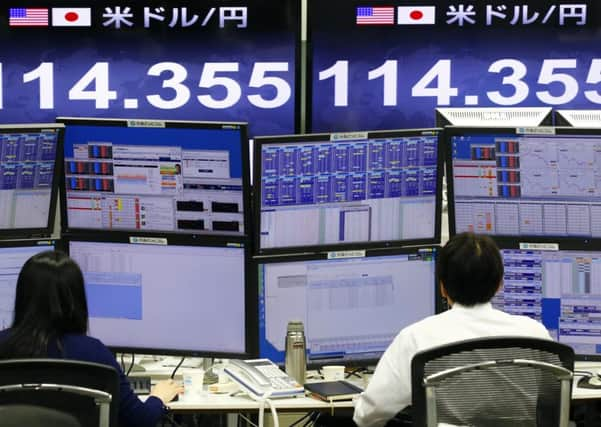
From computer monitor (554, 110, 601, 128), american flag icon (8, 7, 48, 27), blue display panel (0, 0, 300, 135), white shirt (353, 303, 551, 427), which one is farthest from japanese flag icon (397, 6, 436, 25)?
white shirt (353, 303, 551, 427)

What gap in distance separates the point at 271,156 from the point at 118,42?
3.05 m

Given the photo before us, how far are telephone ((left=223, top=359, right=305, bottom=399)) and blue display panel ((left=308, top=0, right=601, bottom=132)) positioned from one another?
2943mm

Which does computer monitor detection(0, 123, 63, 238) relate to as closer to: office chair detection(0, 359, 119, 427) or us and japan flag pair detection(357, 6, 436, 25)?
office chair detection(0, 359, 119, 427)

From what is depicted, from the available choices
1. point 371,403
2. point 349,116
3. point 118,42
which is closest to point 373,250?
point 371,403

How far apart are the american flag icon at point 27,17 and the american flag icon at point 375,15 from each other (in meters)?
1.79

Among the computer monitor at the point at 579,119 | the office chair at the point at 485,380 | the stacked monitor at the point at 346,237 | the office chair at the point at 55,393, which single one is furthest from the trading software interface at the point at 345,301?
the office chair at the point at 55,393

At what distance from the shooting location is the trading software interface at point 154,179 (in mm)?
3088

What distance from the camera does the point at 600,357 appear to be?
323cm

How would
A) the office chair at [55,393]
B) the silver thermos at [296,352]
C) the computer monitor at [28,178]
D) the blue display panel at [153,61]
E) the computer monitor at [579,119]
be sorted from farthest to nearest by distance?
the blue display panel at [153,61], the computer monitor at [579,119], the computer monitor at [28,178], the silver thermos at [296,352], the office chair at [55,393]

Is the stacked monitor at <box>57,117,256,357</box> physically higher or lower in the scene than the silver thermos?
higher

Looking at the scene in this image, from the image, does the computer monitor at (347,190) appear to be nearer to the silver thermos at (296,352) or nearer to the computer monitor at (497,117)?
the silver thermos at (296,352)

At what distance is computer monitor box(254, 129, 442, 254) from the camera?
309 centimetres

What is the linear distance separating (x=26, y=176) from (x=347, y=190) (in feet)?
3.24

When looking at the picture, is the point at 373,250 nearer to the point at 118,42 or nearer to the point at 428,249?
the point at 428,249
